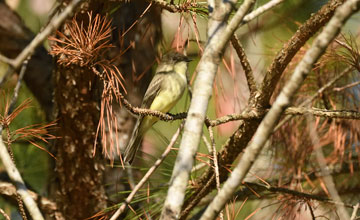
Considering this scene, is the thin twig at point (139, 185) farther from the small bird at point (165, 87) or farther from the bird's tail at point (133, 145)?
the small bird at point (165, 87)

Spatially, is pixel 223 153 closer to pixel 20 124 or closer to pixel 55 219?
pixel 55 219

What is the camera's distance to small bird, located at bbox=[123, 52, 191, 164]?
2561 millimetres

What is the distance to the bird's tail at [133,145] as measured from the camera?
7.75ft

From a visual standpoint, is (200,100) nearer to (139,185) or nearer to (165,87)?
(139,185)

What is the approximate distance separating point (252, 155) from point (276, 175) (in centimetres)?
191

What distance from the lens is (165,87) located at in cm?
266

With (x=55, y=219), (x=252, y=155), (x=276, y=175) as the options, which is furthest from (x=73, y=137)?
(x=252, y=155)

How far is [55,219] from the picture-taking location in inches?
92.0

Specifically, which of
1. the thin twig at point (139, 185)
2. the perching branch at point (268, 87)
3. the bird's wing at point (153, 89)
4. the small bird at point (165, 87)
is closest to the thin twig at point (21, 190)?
the thin twig at point (139, 185)

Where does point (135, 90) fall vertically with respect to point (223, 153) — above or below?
above

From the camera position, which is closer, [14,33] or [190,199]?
[190,199]

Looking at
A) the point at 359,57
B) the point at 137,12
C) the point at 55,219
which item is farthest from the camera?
the point at 137,12

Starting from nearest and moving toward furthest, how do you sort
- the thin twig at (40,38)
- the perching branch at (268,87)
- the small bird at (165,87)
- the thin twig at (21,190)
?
the thin twig at (40,38), the thin twig at (21,190), the perching branch at (268,87), the small bird at (165,87)

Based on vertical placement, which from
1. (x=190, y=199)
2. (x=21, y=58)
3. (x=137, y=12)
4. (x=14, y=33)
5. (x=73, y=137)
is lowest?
(x=190, y=199)
